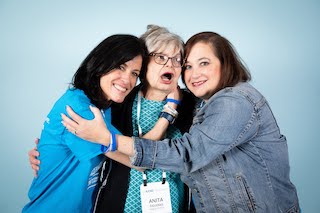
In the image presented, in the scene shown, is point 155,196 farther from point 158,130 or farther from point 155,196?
point 158,130

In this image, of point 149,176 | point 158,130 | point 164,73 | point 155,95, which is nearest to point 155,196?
point 149,176

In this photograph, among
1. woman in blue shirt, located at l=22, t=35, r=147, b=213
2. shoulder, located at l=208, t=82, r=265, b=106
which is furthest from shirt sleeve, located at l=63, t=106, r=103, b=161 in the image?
shoulder, located at l=208, t=82, r=265, b=106

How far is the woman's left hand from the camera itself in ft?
4.80

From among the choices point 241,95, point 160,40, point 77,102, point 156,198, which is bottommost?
point 156,198

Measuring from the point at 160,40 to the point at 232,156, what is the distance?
3.00 feet

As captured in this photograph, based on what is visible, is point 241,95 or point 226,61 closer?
point 241,95

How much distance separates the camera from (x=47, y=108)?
3314 millimetres

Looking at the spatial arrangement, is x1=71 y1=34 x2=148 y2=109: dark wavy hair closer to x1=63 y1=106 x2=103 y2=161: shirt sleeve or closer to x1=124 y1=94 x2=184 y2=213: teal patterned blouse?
x1=63 y1=106 x2=103 y2=161: shirt sleeve

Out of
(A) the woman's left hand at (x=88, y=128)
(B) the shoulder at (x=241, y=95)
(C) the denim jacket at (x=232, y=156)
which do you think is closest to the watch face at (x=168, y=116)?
(C) the denim jacket at (x=232, y=156)

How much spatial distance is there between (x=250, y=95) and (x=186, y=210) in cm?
97

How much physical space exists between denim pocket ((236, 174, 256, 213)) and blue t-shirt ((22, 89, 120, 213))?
2.30 feet

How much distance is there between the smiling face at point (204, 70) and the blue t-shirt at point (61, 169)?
0.60m

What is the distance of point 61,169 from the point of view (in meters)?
1.68

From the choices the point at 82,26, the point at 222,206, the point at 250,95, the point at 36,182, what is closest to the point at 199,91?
the point at 250,95
